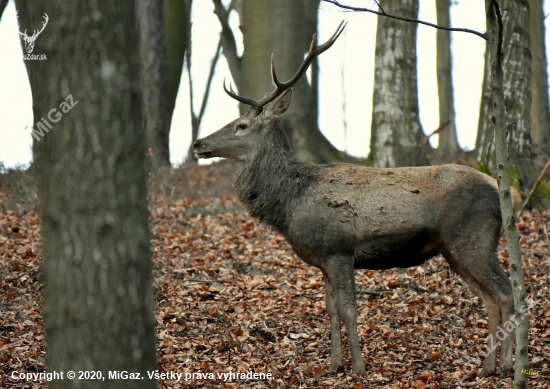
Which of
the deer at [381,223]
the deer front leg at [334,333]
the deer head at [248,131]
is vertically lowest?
the deer front leg at [334,333]

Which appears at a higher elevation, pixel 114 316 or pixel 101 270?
pixel 101 270

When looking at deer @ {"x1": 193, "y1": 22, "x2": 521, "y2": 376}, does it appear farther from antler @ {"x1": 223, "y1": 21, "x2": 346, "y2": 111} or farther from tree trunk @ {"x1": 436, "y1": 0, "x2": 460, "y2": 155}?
tree trunk @ {"x1": 436, "y1": 0, "x2": 460, "y2": 155}

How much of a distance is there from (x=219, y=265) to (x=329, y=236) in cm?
328

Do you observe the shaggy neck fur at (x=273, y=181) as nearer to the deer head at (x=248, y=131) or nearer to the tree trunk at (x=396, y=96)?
the deer head at (x=248, y=131)

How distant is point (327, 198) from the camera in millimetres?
7203

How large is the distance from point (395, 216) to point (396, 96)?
520cm

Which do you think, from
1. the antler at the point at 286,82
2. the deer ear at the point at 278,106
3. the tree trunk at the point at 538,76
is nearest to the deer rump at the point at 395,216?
the deer ear at the point at 278,106

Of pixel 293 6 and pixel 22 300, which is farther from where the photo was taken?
pixel 293 6

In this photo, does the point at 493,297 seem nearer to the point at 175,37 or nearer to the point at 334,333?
the point at 334,333

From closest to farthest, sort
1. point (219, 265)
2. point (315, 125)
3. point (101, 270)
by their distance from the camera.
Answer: point (101, 270) → point (219, 265) → point (315, 125)

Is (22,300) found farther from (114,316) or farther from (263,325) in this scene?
(114,316)

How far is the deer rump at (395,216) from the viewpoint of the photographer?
6.82 metres

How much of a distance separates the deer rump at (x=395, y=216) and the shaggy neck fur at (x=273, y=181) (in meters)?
0.16

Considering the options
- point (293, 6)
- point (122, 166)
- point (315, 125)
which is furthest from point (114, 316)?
point (293, 6)
